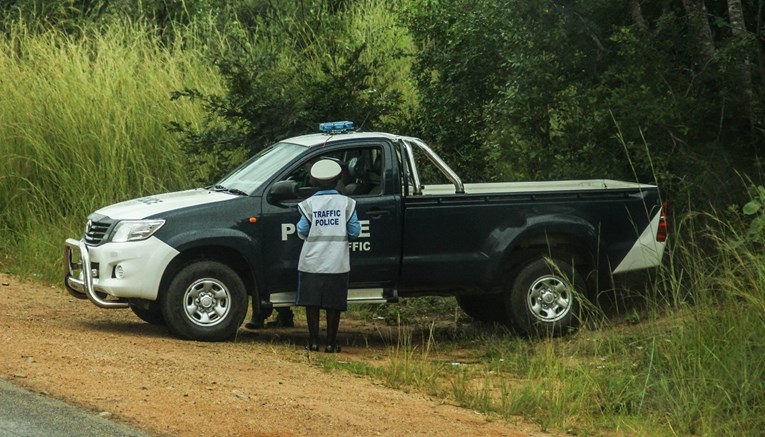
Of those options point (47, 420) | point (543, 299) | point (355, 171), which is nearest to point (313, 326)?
point (355, 171)

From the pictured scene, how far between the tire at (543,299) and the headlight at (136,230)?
10.4 ft

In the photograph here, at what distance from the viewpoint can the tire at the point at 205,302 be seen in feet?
34.9

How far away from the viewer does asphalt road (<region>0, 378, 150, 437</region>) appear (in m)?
6.98

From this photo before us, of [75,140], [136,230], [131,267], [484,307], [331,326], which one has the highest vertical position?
[75,140]

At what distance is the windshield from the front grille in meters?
1.16

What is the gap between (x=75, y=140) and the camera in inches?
645

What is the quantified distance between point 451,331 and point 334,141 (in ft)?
8.13

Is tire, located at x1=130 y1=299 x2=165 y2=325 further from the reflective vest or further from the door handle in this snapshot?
the door handle

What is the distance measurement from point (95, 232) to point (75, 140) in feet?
18.7

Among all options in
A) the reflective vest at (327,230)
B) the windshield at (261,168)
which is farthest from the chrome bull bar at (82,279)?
the reflective vest at (327,230)

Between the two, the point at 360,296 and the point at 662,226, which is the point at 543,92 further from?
the point at 360,296

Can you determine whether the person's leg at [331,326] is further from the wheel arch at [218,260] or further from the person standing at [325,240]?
the wheel arch at [218,260]

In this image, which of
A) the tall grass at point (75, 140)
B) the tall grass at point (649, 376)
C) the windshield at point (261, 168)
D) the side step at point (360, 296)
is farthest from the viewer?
the tall grass at point (75, 140)

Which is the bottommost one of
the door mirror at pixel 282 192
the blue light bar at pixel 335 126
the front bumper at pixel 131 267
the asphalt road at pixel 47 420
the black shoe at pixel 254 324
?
the black shoe at pixel 254 324
